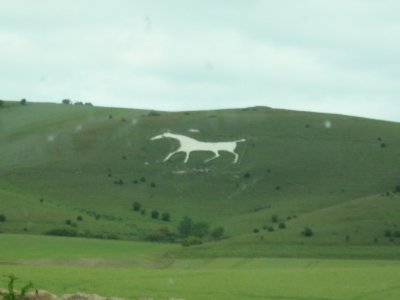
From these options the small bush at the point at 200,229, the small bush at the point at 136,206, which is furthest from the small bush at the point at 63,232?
the small bush at the point at 136,206

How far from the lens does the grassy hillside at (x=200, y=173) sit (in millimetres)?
92688

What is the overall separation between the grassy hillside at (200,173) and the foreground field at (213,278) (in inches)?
581

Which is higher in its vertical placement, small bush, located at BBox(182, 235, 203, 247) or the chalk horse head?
the chalk horse head

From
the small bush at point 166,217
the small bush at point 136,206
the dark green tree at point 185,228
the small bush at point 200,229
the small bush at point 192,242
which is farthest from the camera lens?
the small bush at point 136,206

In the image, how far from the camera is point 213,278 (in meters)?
48.3

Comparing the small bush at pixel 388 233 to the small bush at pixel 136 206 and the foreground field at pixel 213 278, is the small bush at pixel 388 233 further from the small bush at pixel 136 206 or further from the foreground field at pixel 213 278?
the small bush at pixel 136 206

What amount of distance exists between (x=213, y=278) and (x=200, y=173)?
210 ft

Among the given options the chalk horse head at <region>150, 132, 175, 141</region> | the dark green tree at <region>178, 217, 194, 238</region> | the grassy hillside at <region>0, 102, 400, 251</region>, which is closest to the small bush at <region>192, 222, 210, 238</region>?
the dark green tree at <region>178, 217, 194, 238</region>

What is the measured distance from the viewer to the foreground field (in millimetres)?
42750

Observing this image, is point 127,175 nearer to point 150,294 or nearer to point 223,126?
point 223,126

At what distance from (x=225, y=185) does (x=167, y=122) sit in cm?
1955

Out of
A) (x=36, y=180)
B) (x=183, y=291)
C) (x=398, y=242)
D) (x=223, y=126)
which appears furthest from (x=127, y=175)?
(x=183, y=291)

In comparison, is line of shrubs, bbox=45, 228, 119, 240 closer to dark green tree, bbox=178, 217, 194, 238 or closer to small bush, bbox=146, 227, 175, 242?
small bush, bbox=146, 227, 175, 242

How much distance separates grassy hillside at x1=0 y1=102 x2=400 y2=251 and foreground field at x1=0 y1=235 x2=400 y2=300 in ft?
48.4
